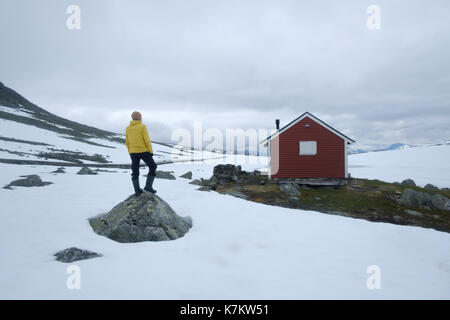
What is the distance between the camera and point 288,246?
633 centimetres

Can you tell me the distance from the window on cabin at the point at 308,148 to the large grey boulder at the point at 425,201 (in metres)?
7.59

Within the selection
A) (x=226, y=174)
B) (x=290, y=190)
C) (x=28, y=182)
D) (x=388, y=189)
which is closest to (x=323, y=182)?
(x=290, y=190)

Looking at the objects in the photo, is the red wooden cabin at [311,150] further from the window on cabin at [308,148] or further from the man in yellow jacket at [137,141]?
the man in yellow jacket at [137,141]

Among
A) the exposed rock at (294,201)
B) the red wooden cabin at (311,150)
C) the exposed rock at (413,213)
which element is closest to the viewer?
the exposed rock at (413,213)

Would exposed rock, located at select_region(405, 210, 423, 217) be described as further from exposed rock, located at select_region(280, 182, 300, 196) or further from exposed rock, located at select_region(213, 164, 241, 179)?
exposed rock, located at select_region(213, 164, 241, 179)

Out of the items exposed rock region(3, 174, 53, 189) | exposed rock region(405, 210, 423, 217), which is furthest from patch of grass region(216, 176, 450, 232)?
exposed rock region(3, 174, 53, 189)

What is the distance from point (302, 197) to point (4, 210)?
16266mm

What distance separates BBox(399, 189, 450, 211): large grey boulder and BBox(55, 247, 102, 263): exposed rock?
60.1 ft

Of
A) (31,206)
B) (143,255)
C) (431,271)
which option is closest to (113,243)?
(143,255)

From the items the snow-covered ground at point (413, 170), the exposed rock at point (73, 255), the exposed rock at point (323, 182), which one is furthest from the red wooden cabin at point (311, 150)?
the exposed rock at point (73, 255)

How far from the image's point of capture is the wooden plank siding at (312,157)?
21297 millimetres

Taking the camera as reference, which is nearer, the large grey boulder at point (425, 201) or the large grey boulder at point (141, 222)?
the large grey boulder at point (141, 222)

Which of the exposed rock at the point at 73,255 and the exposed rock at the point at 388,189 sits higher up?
the exposed rock at the point at 73,255

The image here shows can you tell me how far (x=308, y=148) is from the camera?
846 inches
